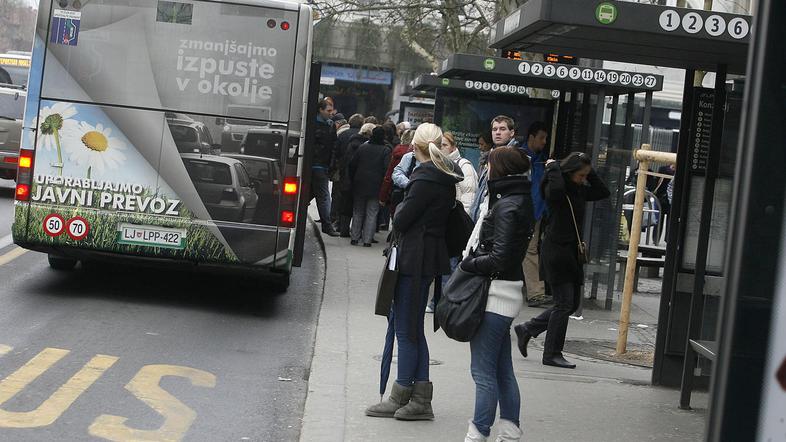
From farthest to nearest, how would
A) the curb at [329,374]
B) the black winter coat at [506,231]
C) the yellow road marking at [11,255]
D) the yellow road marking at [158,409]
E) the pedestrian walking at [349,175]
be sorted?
the pedestrian walking at [349,175], the yellow road marking at [11,255], the curb at [329,374], the yellow road marking at [158,409], the black winter coat at [506,231]

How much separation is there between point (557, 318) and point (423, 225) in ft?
8.39

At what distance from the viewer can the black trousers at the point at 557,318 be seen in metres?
8.73

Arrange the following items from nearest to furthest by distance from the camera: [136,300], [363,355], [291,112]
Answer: [363,355]
[291,112]
[136,300]

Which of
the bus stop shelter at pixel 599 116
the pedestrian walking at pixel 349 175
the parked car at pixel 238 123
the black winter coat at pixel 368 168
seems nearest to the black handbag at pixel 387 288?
the parked car at pixel 238 123

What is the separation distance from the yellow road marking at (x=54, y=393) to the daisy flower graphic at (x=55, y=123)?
2373 mm

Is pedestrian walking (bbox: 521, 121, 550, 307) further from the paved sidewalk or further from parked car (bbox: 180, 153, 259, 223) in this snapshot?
parked car (bbox: 180, 153, 259, 223)

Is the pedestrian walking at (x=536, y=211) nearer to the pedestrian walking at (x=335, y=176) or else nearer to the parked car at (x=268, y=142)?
the parked car at (x=268, y=142)

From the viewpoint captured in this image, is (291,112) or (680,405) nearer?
(680,405)

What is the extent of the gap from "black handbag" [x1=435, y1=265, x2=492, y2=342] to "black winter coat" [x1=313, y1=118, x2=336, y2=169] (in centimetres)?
1189

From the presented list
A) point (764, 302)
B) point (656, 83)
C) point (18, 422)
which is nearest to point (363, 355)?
point (18, 422)

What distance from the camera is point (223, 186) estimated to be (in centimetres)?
987

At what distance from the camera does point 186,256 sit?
394 inches

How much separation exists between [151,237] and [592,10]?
4923mm

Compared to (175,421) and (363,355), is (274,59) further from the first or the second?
(175,421)
